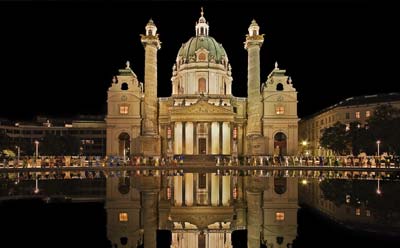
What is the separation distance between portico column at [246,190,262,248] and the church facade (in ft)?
165

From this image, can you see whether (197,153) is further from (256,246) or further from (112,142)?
(256,246)

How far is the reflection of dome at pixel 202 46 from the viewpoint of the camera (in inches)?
3669

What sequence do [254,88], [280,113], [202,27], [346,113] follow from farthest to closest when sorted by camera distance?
[202,27] → [346,113] → [280,113] → [254,88]

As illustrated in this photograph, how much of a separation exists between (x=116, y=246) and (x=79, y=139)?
10373 cm

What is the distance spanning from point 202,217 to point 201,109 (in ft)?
205

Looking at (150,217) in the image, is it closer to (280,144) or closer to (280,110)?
(280,110)

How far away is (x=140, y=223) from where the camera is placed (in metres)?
15.8

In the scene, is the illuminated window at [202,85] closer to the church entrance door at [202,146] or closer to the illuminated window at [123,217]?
the church entrance door at [202,146]

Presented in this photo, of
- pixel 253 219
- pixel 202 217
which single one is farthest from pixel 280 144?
pixel 253 219

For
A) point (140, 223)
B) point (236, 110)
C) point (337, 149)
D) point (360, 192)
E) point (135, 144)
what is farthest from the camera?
point (236, 110)

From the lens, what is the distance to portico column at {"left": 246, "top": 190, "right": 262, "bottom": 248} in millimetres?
12953

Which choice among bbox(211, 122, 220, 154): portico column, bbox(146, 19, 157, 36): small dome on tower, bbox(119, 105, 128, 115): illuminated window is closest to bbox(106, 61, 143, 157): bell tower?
bbox(119, 105, 128, 115): illuminated window

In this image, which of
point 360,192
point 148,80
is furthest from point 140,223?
→ point 148,80

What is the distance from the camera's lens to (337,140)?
73875mm
